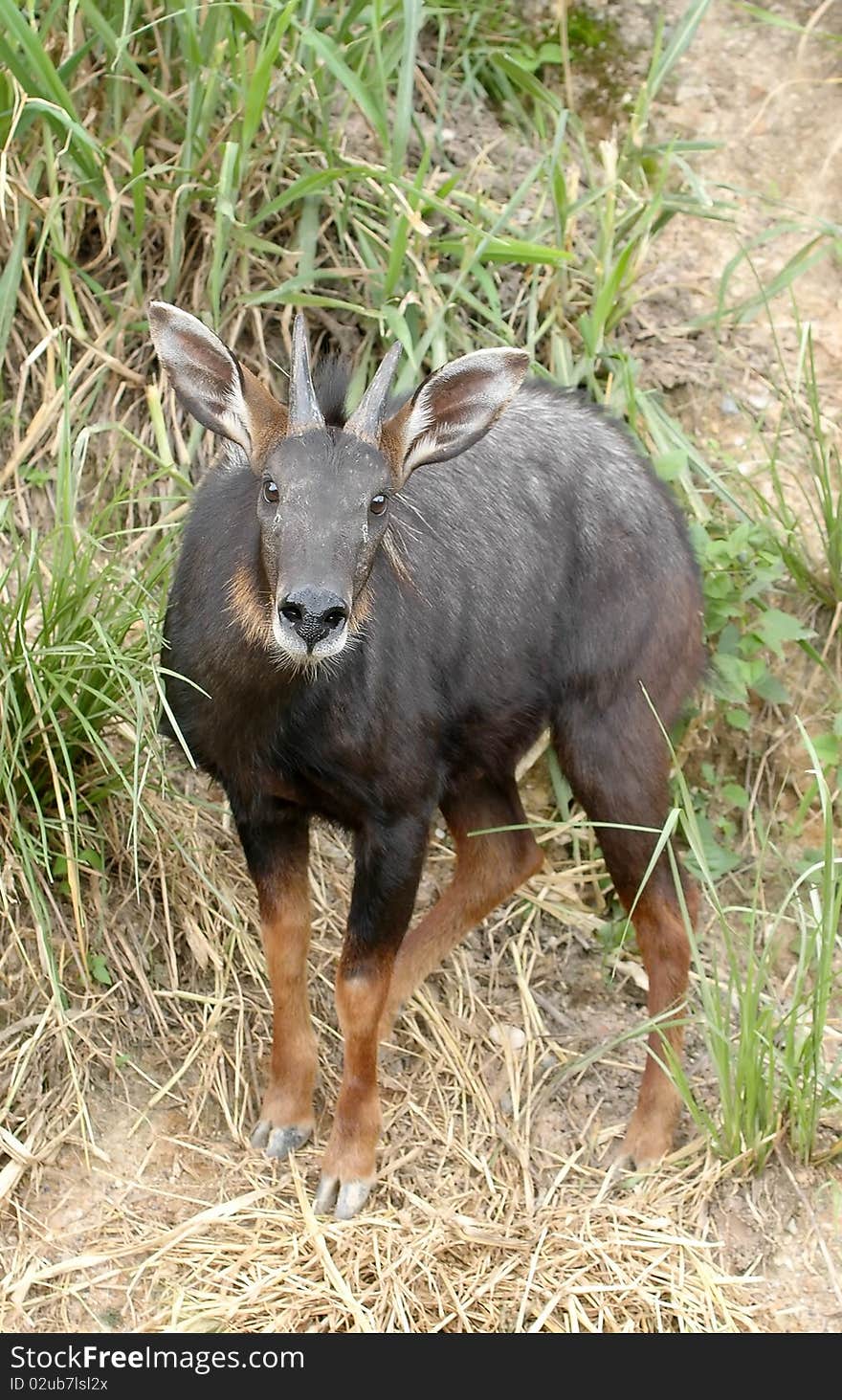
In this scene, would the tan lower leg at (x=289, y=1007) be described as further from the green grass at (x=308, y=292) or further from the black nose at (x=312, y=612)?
the black nose at (x=312, y=612)

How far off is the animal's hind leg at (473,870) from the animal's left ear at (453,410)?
144 cm

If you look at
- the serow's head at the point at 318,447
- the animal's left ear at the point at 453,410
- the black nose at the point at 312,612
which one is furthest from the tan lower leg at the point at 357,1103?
the animal's left ear at the point at 453,410

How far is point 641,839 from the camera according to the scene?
18.2ft

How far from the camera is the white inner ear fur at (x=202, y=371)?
4.65m

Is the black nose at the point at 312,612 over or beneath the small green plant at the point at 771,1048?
over

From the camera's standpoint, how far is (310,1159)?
5.41m

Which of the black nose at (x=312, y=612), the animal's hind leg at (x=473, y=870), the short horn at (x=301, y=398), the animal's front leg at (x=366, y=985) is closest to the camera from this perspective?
the black nose at (x=312, y=612)

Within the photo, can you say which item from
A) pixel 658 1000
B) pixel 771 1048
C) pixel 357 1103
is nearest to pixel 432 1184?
pixel 357 1103

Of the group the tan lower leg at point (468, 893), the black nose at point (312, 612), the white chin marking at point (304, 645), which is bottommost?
the tan lower leg at point (468, 893)

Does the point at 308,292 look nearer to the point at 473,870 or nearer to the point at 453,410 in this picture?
the point at 453,410

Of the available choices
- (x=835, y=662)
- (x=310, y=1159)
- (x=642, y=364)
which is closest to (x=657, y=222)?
(x=642, y=364)

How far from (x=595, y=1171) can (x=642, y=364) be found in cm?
340

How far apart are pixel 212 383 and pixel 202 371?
0.15 feet

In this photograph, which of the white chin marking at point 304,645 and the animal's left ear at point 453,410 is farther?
the animal's left ear at point 453,410
